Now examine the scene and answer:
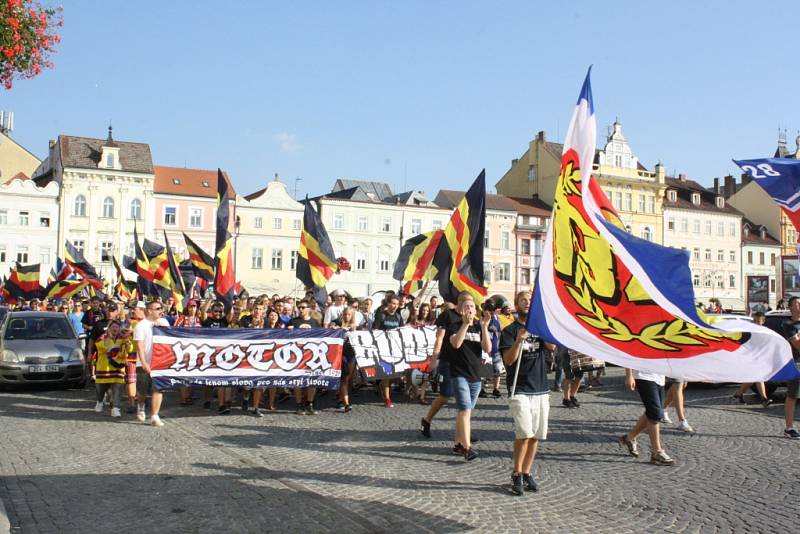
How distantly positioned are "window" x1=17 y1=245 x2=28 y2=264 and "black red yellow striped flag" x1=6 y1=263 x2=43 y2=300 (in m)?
30.0

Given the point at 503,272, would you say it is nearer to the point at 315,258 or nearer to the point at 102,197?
A: the point at 102,197

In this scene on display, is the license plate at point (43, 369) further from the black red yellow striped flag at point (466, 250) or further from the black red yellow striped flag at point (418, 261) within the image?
the black red yellow striped flag at point (466, 250)

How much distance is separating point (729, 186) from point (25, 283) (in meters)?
79.1

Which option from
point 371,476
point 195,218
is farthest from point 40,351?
point 195,218

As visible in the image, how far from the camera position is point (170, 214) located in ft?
199

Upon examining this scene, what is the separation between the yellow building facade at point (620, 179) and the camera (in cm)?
7438

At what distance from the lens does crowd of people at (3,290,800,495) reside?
7.53 metres

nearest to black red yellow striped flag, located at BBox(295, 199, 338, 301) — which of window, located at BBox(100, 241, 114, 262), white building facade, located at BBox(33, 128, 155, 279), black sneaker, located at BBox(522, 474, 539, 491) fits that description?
black sneaker, located at BBox(522, 474, 539, 491)

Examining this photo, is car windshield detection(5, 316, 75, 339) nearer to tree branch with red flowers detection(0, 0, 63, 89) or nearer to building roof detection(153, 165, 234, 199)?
tree branch with red flowers detection(0, 0, 63, 89)

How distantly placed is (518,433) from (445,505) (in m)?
1.00

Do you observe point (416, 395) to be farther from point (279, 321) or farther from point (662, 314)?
point (662, 314)

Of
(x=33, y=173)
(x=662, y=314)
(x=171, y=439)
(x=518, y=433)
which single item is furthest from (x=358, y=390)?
(x=33, y=173)

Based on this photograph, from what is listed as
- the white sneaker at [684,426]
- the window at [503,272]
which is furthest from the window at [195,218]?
the white sneaker at [684,426]

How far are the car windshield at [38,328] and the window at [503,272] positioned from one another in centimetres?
5738
